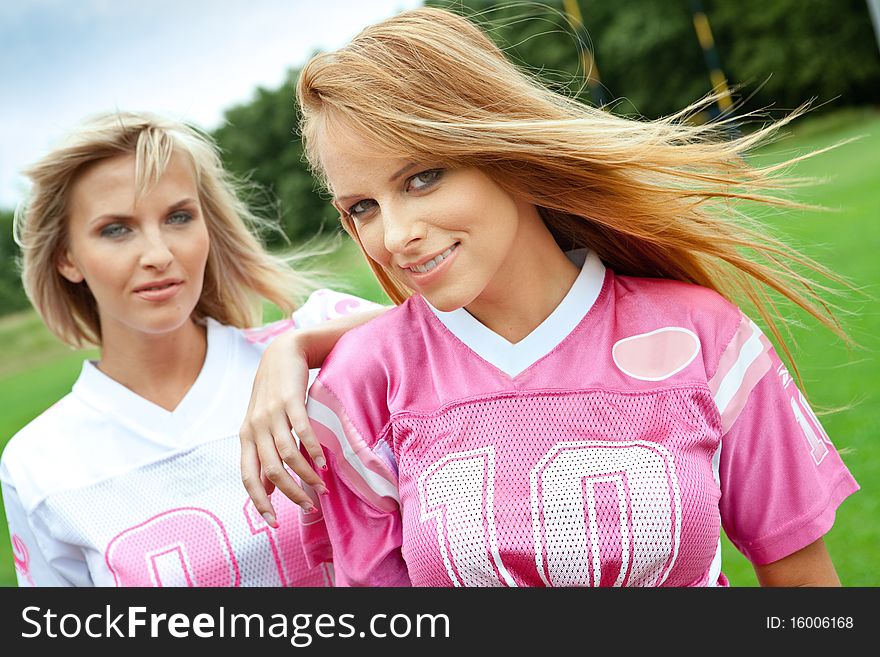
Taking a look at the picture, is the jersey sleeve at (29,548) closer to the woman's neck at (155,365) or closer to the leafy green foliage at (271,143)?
the woman's neck at (155,365)

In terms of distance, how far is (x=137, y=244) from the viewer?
115 inches

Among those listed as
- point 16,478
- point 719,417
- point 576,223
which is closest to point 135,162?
point 16,478

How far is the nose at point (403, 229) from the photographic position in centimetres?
194

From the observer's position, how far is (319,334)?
2496 millimetres

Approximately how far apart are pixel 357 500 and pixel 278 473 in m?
0.19

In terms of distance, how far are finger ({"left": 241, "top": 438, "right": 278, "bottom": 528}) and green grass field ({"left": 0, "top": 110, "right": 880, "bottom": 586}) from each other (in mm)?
965

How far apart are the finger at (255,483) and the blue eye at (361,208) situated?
20.6 inches

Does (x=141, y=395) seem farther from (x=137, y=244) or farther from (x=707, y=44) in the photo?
(x=707, y=44)

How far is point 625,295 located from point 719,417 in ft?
1.06

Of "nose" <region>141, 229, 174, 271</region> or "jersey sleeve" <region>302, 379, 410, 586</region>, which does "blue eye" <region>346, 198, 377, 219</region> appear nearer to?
"jersey sleeve" <region>302, 379, 410, 586</region>

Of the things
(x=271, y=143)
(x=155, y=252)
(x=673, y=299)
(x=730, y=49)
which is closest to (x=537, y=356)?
(x=673, y=299)

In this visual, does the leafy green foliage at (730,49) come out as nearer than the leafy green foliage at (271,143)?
Yes

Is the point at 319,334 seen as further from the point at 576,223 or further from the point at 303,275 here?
the point at 303,275

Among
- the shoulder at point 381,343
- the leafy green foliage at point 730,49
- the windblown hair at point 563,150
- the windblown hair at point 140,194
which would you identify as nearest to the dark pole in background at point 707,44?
the leafy green foliage at point 730,49
